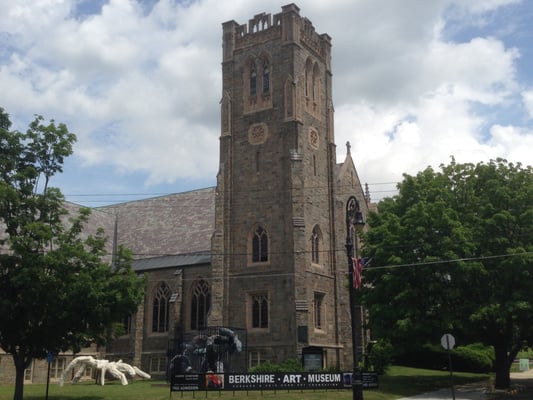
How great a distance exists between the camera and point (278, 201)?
124ft

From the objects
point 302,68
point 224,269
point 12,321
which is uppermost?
point 302,68

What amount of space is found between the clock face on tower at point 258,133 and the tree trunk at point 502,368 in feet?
61.4

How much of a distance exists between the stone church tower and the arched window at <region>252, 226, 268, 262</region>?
0.21 feet

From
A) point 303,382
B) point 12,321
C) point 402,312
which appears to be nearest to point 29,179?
point 12,321

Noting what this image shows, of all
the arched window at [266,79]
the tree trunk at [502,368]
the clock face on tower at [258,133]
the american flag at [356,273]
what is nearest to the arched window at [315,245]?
the clock face on tower at [258,133]

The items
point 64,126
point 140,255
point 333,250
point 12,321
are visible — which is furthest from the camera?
point 140,255

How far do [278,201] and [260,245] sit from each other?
299 cm

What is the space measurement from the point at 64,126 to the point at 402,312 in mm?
17705

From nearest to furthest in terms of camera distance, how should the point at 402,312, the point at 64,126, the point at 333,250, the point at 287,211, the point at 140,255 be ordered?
the point at 64,126 → the point at 402,312 → the point at 287,211 → the point at 333,250 → the point at 140,255

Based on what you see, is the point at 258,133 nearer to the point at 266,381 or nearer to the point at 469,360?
the point at 266,381

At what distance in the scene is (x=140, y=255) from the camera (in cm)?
4719

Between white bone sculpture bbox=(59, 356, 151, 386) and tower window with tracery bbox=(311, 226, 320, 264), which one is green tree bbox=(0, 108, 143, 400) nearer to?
white bone sculpture bbox=(59, 356, 151, 386)

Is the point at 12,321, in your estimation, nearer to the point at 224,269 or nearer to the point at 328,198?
the point at 224,269

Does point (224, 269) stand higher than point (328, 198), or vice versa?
point (328, 198)
